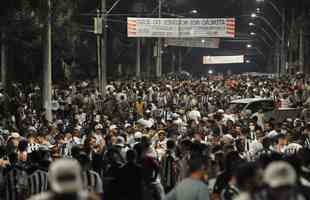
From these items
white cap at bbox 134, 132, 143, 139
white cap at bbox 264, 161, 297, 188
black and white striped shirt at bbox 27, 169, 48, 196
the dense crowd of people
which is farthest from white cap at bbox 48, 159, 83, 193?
white cap at bbox 134, 132, 143, 139

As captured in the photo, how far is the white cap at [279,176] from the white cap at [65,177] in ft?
4.88

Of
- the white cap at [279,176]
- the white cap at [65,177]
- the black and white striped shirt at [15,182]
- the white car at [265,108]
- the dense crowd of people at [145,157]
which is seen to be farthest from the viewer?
the white car at [265,108]

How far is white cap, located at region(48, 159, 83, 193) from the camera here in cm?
551

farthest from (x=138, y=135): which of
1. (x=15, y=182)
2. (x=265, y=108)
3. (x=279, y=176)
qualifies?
(x=265, y=108)

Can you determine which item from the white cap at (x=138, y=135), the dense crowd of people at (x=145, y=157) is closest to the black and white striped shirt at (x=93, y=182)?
the dense crowd of people at (x=145, y=157)

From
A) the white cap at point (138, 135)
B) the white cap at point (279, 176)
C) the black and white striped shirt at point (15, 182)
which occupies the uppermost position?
the white cap at point (279, 176)

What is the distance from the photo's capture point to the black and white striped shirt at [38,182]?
10531 millimetres

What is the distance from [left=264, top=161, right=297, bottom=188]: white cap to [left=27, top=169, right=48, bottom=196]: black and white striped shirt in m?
5.09

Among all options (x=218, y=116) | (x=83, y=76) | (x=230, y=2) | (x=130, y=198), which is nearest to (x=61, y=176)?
(x=130, y=198)

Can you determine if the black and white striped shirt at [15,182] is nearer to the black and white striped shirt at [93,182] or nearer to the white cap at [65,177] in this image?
the black and white striped shirt at [93,182]

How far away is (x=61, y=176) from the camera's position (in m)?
5.55

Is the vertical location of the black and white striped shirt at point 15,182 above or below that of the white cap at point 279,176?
below

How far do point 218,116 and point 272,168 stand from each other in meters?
13.8

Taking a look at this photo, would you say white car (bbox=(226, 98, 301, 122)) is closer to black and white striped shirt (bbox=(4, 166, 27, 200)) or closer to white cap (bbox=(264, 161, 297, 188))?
black and white striped shirt (bbox=(4, 166, 27, 200))
